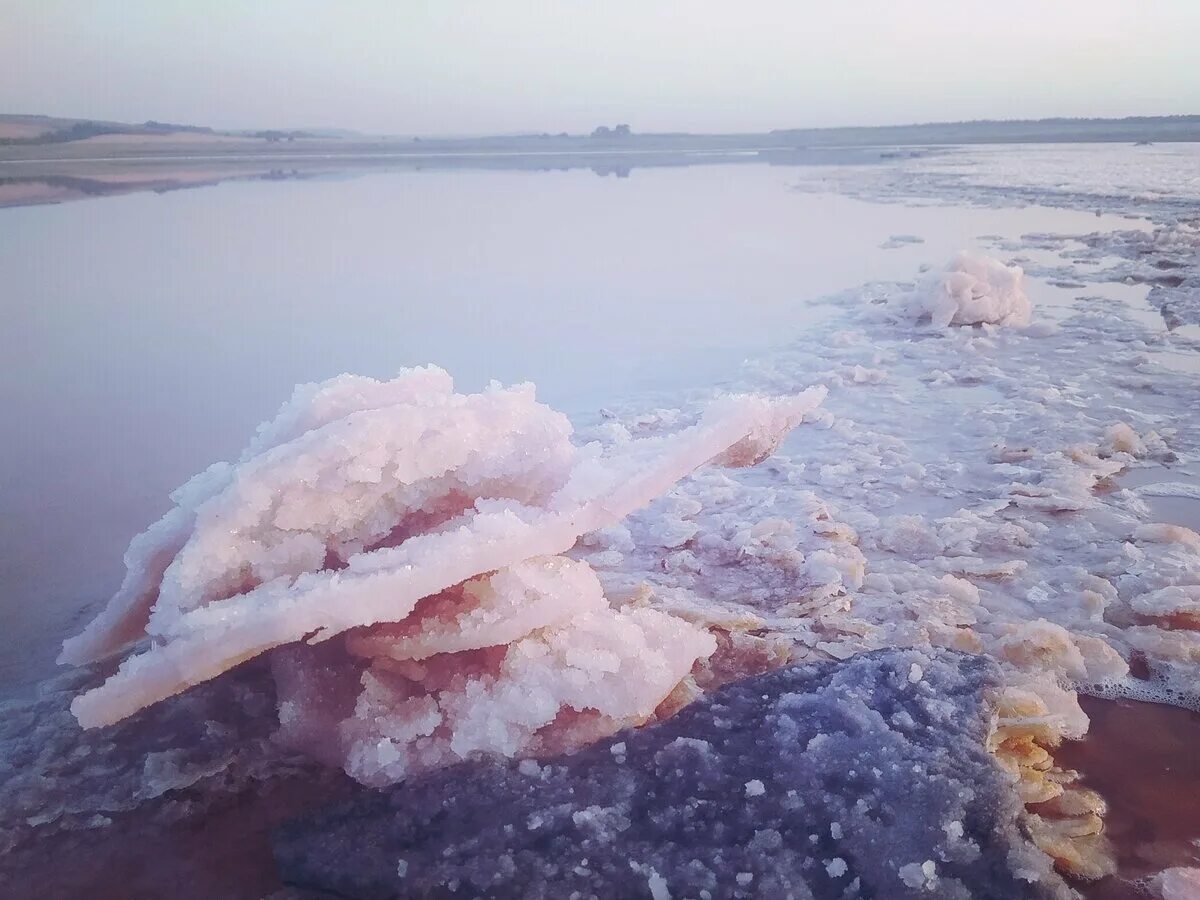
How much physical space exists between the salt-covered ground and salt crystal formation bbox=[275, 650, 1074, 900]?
28 mm

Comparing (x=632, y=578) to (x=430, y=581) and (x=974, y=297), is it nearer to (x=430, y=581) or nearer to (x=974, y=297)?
(x=430, y=581)

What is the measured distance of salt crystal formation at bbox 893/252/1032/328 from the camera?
499 cm

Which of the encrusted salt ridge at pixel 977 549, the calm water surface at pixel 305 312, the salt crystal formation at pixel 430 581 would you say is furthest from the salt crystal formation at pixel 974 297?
the salt crystal formation at pixel 430 581

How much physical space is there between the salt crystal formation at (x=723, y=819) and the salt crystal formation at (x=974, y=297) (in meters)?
4.06

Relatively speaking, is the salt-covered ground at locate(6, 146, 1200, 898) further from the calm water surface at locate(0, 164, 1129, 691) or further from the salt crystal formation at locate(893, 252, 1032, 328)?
the salt crystal formation at locate(893, 252, 1032, 328)

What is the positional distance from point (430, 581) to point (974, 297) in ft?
15.4

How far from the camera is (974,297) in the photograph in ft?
16.6

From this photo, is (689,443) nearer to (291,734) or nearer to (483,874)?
(483,874)

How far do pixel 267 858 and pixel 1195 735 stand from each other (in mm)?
1576

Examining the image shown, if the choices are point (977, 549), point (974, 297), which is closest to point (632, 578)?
point (977, 549)

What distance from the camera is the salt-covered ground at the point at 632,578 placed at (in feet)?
4.32

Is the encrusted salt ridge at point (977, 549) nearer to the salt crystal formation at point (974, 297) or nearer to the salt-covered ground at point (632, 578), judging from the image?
the salt-covered ground at point (632, 578)

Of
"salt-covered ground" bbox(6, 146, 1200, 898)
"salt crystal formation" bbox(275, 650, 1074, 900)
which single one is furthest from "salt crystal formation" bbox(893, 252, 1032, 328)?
"salt crystal formation" bbox(275, 650, 1074, 900)

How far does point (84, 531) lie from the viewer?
7.71 feet
